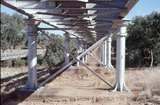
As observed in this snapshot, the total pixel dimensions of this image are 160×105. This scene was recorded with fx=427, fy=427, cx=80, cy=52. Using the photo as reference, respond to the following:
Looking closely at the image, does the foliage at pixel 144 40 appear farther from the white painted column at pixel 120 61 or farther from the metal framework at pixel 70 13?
the white painted column at pixel 120 61

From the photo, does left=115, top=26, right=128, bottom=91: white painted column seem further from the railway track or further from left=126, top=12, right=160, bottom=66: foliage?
left=126, top=12, right=160, bottom=66: foliage

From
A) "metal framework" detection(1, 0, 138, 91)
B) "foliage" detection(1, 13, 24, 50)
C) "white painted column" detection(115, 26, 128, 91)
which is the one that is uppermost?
"foliage" detection(1, 13, 24, 50)

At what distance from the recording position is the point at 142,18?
1768 inches

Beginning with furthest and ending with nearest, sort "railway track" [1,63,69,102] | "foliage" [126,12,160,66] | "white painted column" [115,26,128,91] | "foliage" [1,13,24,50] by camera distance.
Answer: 1. "foliage" [1,13,24,50]
2. "foliage" [126,12,160,66]
3. "white painted column" [115,26,128,91]
4. "railway track" [1,63,69,102]

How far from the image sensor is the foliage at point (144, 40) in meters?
41.5

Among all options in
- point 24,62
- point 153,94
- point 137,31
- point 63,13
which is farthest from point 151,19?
point 63,13

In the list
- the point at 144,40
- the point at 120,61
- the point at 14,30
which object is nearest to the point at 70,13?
the point at 120,61

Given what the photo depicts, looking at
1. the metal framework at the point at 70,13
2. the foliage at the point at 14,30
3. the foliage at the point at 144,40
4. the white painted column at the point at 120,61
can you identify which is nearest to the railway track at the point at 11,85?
the metal framework at the point at 70,13

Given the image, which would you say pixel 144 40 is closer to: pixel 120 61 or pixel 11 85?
pixel 11 85

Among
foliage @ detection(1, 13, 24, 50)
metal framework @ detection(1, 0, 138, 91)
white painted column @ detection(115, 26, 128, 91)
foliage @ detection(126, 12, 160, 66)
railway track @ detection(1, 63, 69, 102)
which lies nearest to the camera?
metal framework @ detection(1, 0, 138, 91)

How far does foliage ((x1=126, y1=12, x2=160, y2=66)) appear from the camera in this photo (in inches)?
1635

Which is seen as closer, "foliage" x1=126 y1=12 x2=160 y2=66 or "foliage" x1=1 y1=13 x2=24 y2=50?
"foliage" x1=126 y1=12 x2=160 y2=66

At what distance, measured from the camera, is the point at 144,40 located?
42.4 metres

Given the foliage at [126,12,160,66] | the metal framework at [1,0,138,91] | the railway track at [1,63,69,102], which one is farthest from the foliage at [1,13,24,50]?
the metal framework at [1,0,138,91]
